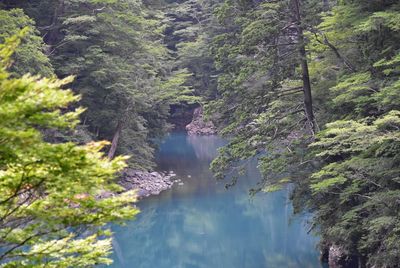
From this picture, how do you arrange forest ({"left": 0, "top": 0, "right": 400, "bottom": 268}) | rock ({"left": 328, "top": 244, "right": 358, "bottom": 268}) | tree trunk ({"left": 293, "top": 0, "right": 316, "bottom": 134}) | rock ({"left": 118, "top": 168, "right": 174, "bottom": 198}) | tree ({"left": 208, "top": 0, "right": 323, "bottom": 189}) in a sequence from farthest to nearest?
rock ({"left": 118, "top": 168, "right": 174, "bottom": 198}) < tree ({"left": 208, "top": 0, "right": 323, "bottom": 189}) < tree trunk ({"left": 293, "top": 0, "right": 316, "bottom": 134}) < rock ({"left": 328, "top": 244, "right": 358, "bottom": 268}) < forest ({"left": 0, "top": 0, "right": 400, "bottom": 268})

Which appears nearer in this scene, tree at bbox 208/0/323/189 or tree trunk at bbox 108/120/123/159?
tree at bbox 208/0/323/189

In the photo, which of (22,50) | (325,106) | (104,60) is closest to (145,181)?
(104,60)

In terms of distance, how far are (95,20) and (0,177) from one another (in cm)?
1619

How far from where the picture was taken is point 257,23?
10820 millimetres

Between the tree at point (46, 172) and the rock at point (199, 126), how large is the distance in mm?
35000

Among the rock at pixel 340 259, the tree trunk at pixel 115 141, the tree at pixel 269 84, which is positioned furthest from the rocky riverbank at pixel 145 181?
the rock at pixel 340 259

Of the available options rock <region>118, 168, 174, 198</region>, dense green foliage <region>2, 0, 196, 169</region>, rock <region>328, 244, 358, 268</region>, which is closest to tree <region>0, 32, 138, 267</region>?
rock <region>328, 244, 358, 268</region>

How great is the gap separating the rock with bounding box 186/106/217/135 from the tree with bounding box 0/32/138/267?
1378 inches

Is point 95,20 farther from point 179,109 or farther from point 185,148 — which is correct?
point 179,109

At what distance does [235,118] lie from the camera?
11727 millimetres

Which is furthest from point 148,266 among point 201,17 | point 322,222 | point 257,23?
point 201,17

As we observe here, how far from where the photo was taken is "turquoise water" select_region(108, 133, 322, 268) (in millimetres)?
13258

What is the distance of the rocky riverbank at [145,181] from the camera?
61.9ft

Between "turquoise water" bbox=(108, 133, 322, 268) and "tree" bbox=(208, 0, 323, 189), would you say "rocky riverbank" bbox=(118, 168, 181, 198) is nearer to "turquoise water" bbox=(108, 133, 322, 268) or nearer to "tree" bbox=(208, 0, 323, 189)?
"turquoise water" bbox=(108, 133, 322, 268)
